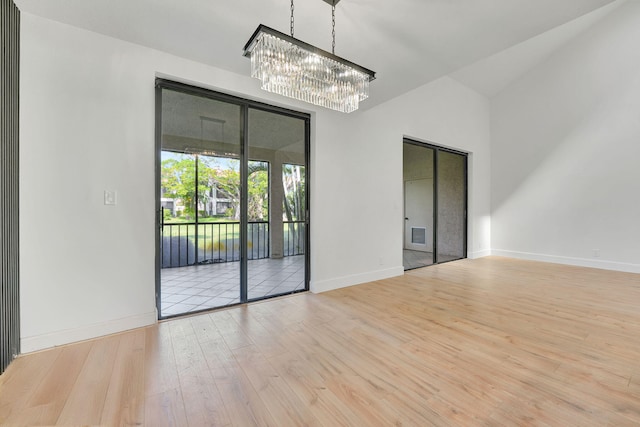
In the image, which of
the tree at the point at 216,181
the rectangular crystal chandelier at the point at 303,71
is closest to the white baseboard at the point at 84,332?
the tree at the point at 216,181

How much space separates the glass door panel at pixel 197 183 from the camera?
292 cm

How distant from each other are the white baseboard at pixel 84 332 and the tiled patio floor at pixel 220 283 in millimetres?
244

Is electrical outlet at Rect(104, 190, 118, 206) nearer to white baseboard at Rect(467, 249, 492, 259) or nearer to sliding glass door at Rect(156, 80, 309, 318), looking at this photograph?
sliding glass door at Rect(156, 80, 309, 318)

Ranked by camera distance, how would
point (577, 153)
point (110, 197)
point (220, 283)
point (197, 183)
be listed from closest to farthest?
point (110, 197)
point (197, 183)
point (220, 283)
point (577, 153)

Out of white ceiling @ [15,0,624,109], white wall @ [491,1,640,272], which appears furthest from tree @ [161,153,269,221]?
white wall @ [491,1,640,272]

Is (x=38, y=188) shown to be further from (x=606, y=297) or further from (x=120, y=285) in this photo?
(x=606, y=297)

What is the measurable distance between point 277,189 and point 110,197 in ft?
6.38

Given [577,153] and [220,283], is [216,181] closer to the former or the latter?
[220,283]

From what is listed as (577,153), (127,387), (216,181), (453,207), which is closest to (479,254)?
(453,207)

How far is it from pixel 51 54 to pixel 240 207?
1.94 meters

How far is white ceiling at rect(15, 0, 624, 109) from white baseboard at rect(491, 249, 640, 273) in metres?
4.65

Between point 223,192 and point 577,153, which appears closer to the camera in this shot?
point 223,192

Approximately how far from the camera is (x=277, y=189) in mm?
3832

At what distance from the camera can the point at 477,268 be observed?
4.88 metres
